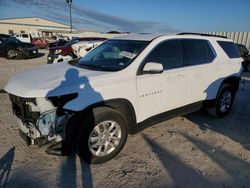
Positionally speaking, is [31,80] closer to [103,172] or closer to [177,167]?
[103,172]

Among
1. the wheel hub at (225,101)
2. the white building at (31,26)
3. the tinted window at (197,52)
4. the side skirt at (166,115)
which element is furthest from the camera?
the white building at (31,26)

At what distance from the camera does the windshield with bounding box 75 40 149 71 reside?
3.70 meters

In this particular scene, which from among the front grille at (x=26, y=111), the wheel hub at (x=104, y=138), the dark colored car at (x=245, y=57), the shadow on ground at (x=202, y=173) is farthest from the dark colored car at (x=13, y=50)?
the wheel hub at (x=104, y=138)

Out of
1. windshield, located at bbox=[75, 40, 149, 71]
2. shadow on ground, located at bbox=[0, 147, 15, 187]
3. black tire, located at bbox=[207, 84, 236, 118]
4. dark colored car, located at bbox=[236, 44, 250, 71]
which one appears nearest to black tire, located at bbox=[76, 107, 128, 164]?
windshield, located at bbox=[75, 40, 149, 71]

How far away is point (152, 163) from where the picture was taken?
3.51m

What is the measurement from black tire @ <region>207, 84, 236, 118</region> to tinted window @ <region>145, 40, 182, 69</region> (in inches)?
63.9

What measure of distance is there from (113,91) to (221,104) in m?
3.20

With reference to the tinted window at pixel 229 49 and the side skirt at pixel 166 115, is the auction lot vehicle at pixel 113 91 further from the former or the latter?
the tinted window at pixel 229 49

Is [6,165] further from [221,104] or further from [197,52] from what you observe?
[221,104]

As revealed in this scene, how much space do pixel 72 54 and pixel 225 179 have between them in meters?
11.5

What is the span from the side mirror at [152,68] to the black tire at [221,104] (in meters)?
2.26

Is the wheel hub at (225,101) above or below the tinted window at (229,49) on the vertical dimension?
below

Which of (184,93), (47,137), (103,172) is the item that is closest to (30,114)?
(47,137)

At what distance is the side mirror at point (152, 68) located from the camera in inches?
139
